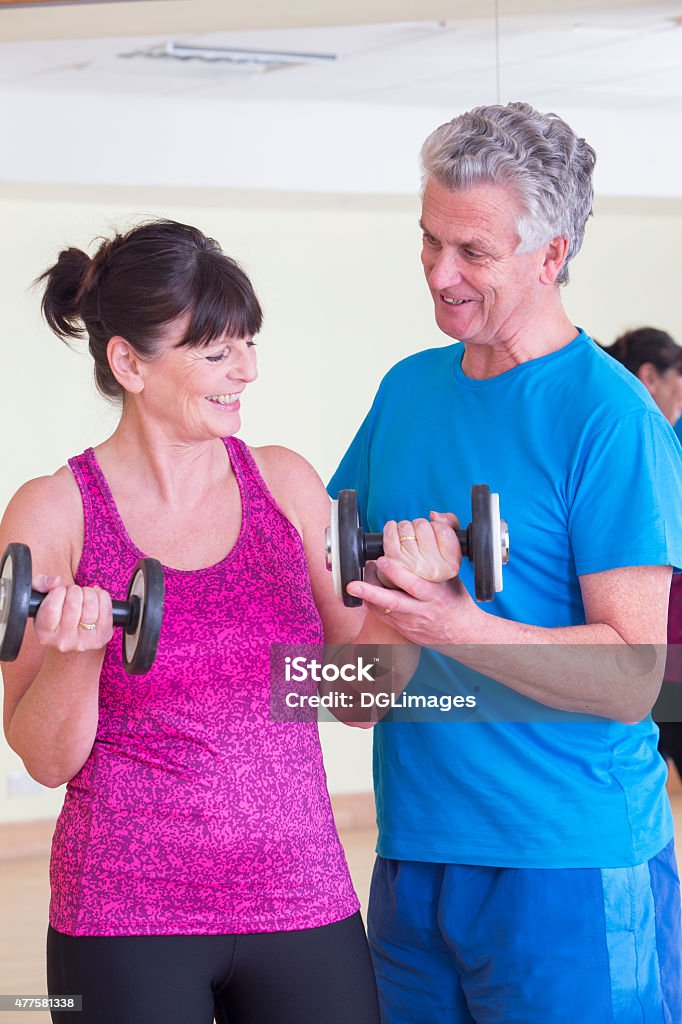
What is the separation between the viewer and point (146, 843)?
4.45 feet

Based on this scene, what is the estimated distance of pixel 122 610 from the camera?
129 cm

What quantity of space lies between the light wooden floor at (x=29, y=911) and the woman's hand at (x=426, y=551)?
253 cm

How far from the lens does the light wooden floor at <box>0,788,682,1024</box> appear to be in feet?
11.3

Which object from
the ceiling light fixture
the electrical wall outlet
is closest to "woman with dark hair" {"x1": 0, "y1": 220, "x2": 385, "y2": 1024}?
the ceiling light fixture

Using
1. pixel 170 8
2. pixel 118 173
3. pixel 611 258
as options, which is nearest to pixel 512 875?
pixel 170 8

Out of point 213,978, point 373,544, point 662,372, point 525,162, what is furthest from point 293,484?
point 662,372

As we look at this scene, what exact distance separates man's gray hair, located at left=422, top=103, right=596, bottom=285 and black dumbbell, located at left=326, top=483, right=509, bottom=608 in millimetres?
371

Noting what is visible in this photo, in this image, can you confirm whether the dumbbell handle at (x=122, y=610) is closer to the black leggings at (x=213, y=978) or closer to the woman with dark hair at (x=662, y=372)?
the black leggings at (x=213, y=978)

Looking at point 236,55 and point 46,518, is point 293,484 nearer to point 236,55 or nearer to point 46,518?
point 46,518

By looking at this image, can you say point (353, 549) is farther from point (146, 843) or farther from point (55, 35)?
point (55, 35)

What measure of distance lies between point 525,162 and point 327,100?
10.2ft

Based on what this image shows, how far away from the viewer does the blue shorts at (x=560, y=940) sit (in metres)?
1.42

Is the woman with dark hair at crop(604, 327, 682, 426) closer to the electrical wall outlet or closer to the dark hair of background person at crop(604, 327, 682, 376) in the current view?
→ the dark hair of background person at crop(604, 327, 682, 376)

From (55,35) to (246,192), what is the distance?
5.17ft
